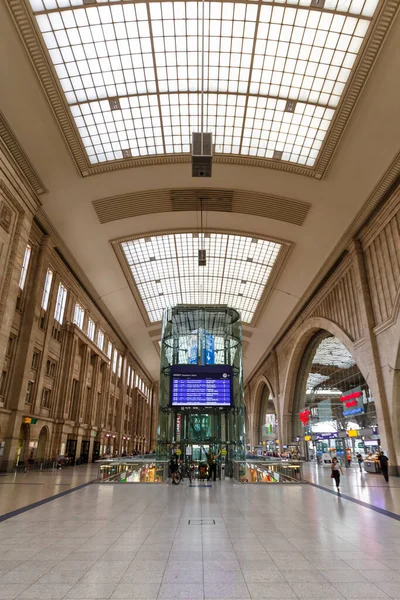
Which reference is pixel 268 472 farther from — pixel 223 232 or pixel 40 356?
pixel 223 232

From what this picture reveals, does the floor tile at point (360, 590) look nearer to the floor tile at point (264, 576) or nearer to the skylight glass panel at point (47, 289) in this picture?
the floor tile at point (264, 576)

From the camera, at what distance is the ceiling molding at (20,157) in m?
15.9

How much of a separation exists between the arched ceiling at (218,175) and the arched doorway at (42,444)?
37.1 ft

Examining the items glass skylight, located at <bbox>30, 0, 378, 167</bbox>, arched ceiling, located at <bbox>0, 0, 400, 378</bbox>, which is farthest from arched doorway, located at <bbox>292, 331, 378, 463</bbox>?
glass skylight, located at <bbox>30, 0, 378, 167</bbox>

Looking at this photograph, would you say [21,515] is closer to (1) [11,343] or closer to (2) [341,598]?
(2) [341,598]

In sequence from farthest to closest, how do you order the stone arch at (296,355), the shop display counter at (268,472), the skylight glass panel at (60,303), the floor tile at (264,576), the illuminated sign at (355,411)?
the stone arch at (296,355)
the illuminated sign at (355,411)
the skylight glass panel at (60,303)
the shop display counter at (268,472)
the floor tile at (264,576)

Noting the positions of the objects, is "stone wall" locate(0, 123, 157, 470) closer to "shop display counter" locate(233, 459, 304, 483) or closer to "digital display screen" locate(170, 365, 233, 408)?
"digital display screen" locate(170, 365, 233, 408)

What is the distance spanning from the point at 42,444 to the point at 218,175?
1954 cm

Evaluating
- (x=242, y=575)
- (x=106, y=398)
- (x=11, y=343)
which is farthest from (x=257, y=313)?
(x=242, y=575)

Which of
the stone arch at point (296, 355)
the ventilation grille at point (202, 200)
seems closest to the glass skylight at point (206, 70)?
the ventilation grille at point (202, 200)

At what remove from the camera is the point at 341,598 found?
12.9 ft

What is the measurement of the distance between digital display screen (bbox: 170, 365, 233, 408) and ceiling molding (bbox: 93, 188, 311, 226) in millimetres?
9783

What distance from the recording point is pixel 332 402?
3650 cm

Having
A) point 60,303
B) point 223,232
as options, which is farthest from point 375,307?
point 60,303
